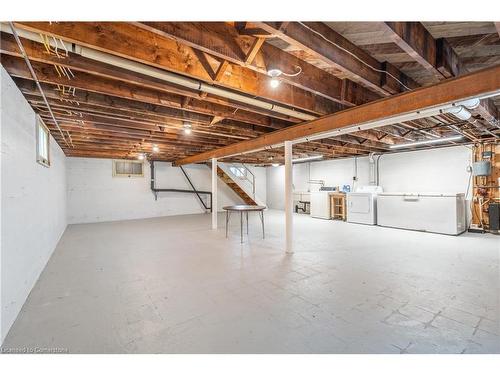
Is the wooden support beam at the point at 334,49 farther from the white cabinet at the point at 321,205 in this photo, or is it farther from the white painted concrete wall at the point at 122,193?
the white painted concrete wall at the point at 122,193

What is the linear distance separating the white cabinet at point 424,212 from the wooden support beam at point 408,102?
3862mm

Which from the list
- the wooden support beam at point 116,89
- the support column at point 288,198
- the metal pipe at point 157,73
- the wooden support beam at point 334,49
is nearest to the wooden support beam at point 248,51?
the wooden support beam at point 334,49

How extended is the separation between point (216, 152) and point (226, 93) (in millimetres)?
3599

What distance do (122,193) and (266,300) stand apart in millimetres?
7336

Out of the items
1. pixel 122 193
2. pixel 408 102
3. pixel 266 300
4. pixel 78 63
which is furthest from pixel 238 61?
pixel 122 193

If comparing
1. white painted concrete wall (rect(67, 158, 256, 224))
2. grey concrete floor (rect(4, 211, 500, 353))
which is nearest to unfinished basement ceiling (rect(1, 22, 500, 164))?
grey concrete floor (rect(4, 211, 500, 353))

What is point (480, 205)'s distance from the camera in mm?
5371

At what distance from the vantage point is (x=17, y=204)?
2.05 m

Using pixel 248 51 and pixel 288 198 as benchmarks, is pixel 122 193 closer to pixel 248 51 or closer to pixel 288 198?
pixel 288 198

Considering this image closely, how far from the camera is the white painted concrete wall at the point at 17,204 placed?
174cm

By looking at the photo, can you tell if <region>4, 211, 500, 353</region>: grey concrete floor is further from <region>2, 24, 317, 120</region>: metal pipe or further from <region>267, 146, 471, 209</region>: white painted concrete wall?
<region>267, 146, 471, 209</region>: white painted concrete wall

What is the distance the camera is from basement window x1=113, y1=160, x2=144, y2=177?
7900mm

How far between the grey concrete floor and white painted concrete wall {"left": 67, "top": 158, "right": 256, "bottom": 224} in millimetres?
3785
